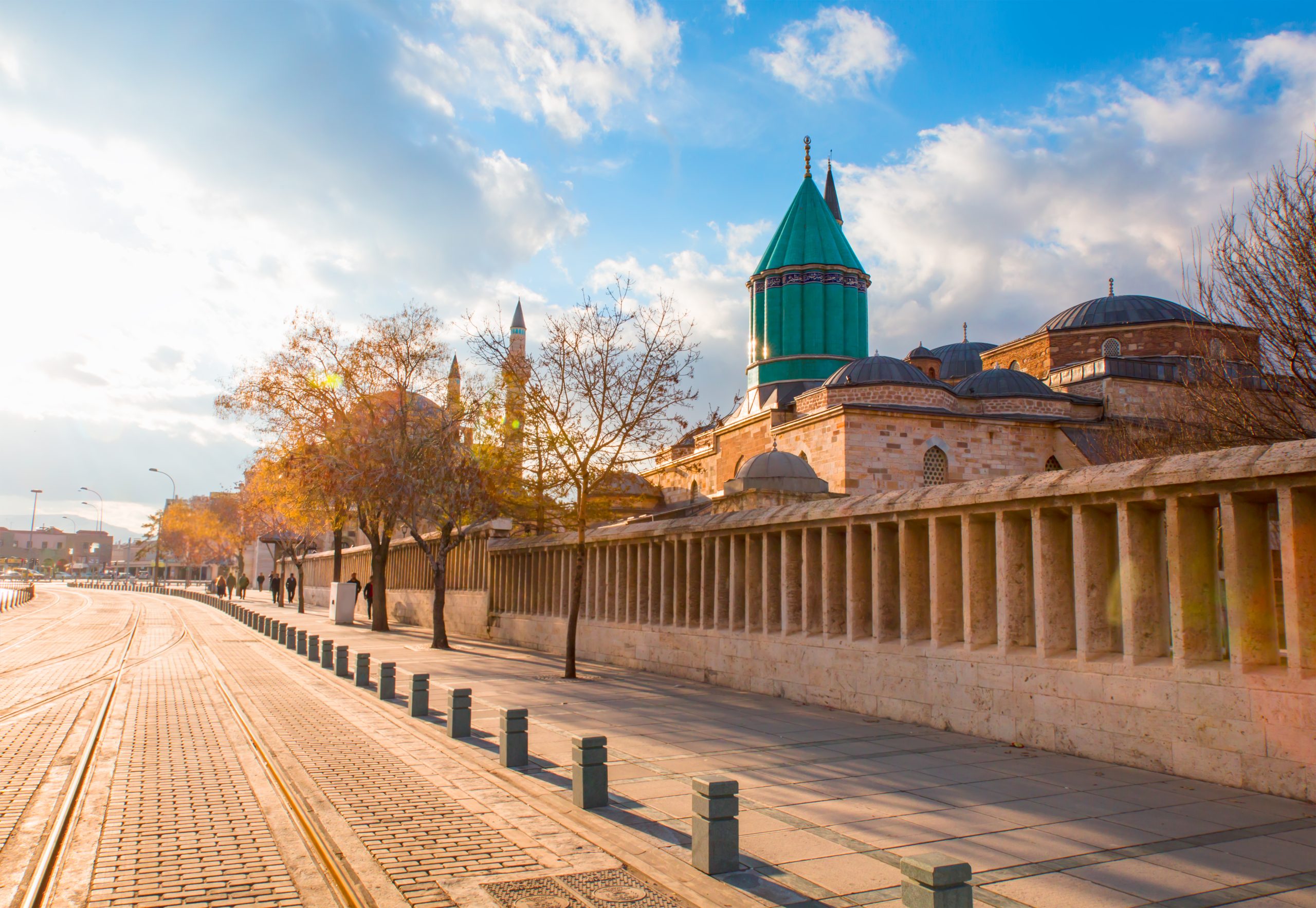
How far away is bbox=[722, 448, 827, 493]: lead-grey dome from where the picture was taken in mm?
21125

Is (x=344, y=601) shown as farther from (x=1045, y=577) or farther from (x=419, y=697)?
(x=1045, y=577)

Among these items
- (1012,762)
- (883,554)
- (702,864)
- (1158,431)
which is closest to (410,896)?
(702,864)

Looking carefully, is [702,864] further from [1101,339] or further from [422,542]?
[1101,339]

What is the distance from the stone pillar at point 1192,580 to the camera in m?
7.11

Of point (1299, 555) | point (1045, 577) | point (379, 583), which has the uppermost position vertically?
point (1299, 555)

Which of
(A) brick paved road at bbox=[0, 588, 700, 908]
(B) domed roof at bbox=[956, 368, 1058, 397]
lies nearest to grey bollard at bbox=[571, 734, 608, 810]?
(A) brick paved road at bbox=[0, 588, 700, 908]

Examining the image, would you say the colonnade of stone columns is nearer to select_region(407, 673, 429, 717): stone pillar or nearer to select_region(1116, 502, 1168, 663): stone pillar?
select_region(1116, 502, 1168, 663): stone pillar

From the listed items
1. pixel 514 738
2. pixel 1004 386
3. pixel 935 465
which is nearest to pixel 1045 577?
pixel 514 738

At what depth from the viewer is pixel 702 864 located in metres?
4.78

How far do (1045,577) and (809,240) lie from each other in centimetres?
3373

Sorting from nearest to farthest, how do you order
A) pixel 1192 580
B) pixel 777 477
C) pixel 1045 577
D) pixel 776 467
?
pixel 1192 580, pixel 1045 577, pixel 777 477, pixel 776 467

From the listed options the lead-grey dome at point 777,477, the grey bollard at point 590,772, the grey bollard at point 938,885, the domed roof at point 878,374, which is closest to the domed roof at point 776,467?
the lead-grey dome at point 777,477

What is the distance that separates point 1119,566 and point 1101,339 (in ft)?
110

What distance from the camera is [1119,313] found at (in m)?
37.8
